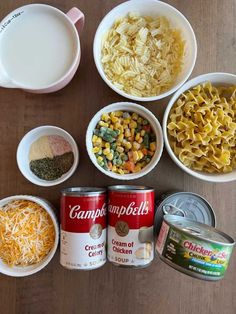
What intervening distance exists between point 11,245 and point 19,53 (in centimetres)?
41

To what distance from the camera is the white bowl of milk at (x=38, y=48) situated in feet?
2.43

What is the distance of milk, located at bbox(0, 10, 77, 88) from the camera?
744 millimetres

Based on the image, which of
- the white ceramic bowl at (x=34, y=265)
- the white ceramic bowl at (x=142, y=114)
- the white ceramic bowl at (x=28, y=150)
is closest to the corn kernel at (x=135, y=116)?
the white ceramic bowl at (x=142, y=114)

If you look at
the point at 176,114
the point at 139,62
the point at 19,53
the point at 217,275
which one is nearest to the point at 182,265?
the point at 217,275

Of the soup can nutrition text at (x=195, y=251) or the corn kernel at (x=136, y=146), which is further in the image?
the corn kernel at (x=136, y=146)

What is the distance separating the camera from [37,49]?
29.3 inches

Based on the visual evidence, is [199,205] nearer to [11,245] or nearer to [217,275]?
[217,275]

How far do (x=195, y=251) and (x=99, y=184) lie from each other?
284 millimetres

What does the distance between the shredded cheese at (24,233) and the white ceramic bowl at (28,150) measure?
58mm

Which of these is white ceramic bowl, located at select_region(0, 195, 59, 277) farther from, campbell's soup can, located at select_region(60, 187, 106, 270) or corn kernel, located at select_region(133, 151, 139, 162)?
corn kernel, located at select_region(133, 151, 139, 162)

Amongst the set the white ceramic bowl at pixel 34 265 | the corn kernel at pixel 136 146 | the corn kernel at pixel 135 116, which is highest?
the corn kernel at pixel 135 116

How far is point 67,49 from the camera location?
0.75m

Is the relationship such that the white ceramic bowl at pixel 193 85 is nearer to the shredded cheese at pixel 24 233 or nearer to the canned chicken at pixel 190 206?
the canned chicken at pixel 190 206

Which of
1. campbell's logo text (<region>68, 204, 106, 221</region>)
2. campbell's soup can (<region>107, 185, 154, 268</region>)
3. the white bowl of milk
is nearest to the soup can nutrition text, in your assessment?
campbell's soup can (<region>107, 185, 154, 268</region>)
